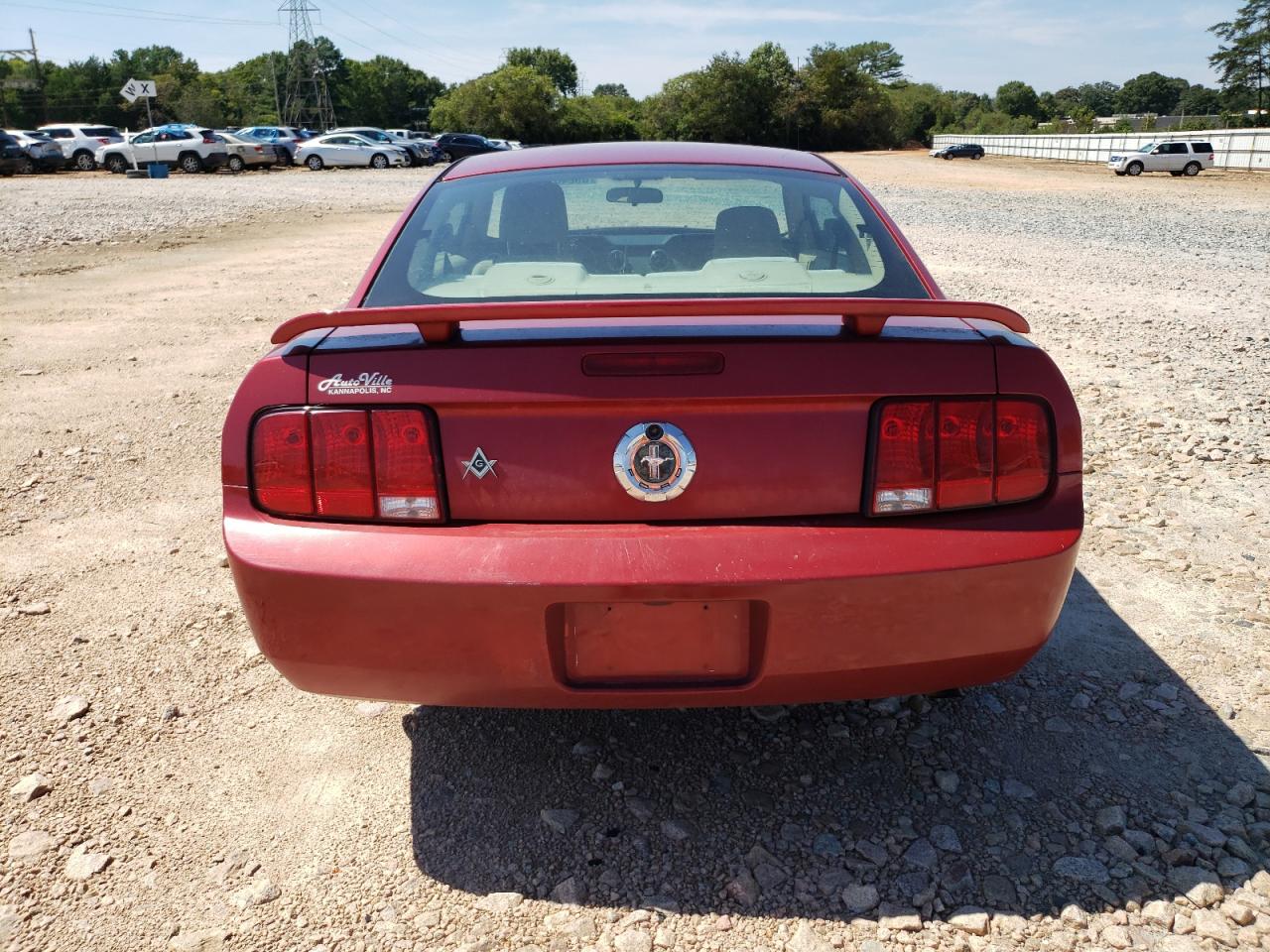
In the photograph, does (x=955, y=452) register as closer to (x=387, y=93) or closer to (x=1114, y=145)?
(x=1114, y=145)

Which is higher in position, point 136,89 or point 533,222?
point 136,89

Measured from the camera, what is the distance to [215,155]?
1446 inches

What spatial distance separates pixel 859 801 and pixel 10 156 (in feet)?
135

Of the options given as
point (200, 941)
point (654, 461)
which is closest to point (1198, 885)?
point (654, 461)

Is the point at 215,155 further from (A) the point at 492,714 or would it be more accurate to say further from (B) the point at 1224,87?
(B) the point at 1224,87

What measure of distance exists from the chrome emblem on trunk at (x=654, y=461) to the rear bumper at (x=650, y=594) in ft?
0.27

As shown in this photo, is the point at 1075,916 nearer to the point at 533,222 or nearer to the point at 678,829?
the point at 678,829

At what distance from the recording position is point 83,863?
2229 millimetres

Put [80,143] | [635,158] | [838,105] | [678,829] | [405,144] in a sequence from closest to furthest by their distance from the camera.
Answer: [678,829], [635,158], [80,143], [405,144], [838,105]

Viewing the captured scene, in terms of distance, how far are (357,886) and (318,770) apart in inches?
19.2

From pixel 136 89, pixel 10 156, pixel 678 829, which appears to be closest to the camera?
pixel 678 829

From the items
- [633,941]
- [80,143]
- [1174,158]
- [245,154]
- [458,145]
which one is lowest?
[633,941]

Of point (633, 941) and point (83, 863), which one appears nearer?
point (633, 941)

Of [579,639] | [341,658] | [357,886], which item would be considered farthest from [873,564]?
[357,886]
